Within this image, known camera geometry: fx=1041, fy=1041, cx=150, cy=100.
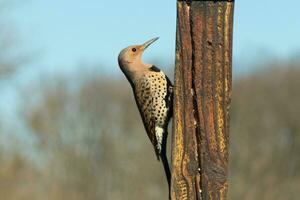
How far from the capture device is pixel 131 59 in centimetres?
832

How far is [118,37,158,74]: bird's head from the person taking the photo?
8.30 metres

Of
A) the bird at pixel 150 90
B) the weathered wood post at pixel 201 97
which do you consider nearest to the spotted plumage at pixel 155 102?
the bird at pixel 150 90

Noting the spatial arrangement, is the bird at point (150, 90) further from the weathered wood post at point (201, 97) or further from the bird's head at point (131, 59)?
the weathered wood post at point (201, 97)

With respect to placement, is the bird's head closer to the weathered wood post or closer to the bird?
the bird

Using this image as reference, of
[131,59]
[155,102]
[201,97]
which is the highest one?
[201,97]

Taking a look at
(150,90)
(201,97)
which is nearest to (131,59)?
(150,90)

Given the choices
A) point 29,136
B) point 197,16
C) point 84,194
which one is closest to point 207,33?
point 197,16

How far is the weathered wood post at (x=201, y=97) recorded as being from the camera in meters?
5.70

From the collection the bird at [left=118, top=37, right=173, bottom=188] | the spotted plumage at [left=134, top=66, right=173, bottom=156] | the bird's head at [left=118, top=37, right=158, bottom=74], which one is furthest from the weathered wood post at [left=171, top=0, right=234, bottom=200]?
the bird's head at [left=118, top=37, right=158, bottom=74]

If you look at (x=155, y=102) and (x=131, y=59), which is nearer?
(x=155, y=102)

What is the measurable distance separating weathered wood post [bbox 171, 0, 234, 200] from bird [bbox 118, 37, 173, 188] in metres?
1.95

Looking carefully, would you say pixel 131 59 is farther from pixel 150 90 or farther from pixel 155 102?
pixel 155 102

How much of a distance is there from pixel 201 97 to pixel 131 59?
2.63 metres

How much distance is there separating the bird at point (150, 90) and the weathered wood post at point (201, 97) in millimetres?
1950
